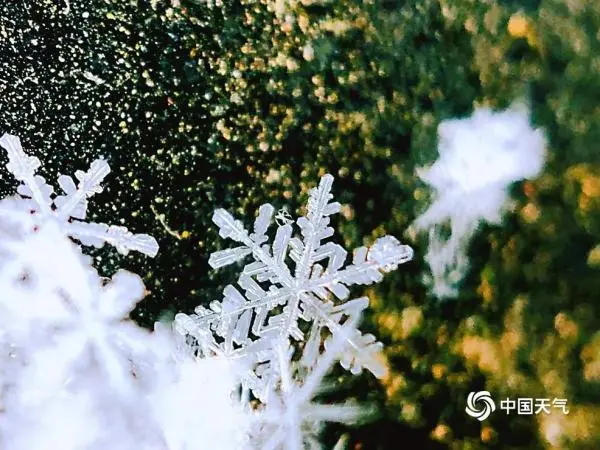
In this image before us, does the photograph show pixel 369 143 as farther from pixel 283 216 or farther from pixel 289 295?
pixel 289 295

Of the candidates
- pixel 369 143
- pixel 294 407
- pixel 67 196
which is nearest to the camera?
pixel 294 407

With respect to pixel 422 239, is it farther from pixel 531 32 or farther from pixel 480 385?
pixel 531 32

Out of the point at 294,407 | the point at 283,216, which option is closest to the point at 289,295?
the point at 294,407

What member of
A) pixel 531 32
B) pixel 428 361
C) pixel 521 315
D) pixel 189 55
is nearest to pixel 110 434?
pixel 428 361

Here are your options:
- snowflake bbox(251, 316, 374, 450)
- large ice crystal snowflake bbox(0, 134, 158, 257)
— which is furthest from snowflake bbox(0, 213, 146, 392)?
snowflake bbox(251, 316, 374, 450)

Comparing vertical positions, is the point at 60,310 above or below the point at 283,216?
below

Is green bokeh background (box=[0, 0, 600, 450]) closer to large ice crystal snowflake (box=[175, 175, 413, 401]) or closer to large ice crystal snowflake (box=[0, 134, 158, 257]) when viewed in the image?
large ice crystal snowflake (box=[175, 175, 413, 401])
